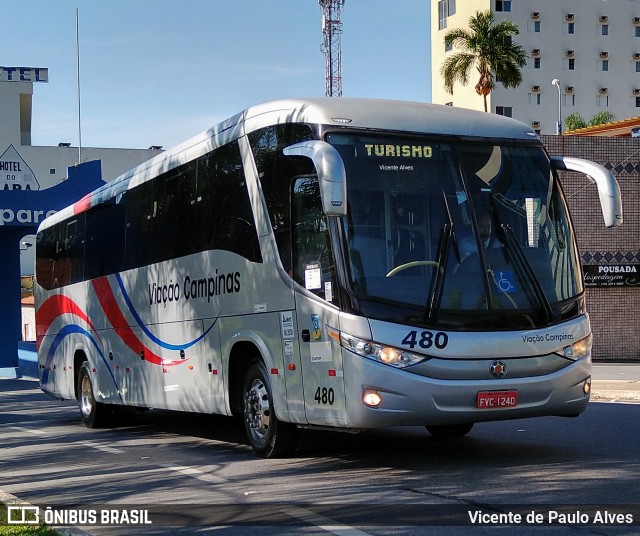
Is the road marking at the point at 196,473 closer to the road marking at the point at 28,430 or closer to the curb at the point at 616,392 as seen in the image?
the road marking at the point at 28,430

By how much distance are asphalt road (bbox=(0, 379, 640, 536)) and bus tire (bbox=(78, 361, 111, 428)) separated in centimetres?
151

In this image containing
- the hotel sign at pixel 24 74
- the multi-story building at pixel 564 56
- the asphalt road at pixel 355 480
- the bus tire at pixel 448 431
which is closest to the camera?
the asphalt road at pixel 355 480

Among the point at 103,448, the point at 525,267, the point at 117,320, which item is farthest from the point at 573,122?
the point at 525,267

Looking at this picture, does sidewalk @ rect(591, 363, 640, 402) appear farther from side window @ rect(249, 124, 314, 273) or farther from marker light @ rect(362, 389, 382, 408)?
marker light @ rect(362, 389, 382, 408)

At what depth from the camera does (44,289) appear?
20.0 m

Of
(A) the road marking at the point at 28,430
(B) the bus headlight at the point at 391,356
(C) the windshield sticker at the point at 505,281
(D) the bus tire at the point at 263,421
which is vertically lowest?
(A) the road marking at the point at 28,430

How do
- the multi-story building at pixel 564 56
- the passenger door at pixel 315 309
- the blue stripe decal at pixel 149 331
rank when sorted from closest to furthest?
1. the passenger door at pixel 315 309
2. the blue stripe decal at pixel 149 331
3. the multi-story building at pixel 564 56

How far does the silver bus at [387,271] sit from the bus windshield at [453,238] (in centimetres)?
1

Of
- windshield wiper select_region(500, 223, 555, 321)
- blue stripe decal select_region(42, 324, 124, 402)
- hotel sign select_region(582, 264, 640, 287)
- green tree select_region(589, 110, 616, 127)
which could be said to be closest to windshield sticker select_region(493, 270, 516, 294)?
windshield wiper select_region(500, 223, 555, 321)

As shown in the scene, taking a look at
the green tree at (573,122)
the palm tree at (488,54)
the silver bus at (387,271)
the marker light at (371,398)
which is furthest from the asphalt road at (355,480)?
the green tree at (573,122)

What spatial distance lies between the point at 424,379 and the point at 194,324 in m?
4.26

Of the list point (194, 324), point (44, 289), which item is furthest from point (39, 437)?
point (44, 289)

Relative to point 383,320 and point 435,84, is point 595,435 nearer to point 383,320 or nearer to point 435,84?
point 383,320

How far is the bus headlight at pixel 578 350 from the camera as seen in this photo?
9984 mm
